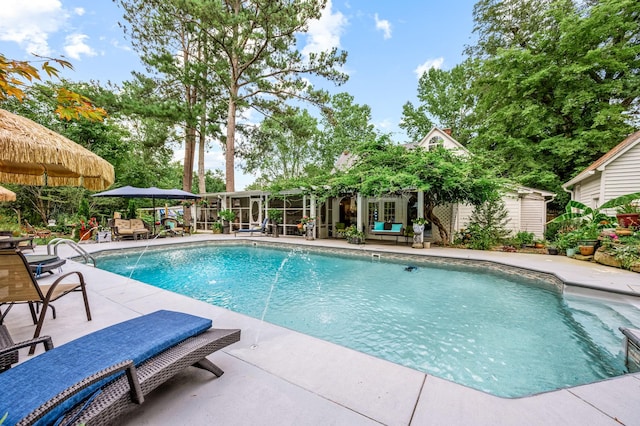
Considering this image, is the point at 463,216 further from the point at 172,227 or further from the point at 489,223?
the point at 172,227

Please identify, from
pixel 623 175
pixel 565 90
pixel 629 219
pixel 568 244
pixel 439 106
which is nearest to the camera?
pixel 629 219

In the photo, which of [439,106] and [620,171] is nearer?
[620,171]

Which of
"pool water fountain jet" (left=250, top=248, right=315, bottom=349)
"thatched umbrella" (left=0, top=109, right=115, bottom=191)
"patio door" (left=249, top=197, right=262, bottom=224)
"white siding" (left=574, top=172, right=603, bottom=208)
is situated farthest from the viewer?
"patio door" (left=249, top=197, right=262, bottom=224)

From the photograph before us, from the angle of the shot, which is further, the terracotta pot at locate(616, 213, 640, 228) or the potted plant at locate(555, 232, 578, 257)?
the potted plant at locate(555, 232, 578, 257)

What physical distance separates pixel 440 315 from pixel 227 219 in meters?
12.3

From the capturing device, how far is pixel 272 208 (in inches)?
557

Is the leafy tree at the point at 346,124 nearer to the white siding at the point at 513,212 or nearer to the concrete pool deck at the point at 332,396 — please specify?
the white siding at the point at 513,212

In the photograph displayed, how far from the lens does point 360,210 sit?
36.8ft

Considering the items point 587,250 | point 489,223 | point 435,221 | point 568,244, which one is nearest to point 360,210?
point 435,221

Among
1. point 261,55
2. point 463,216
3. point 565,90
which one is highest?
point 261,55

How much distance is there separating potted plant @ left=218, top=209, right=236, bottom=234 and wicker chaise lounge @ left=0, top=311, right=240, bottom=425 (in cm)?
1248

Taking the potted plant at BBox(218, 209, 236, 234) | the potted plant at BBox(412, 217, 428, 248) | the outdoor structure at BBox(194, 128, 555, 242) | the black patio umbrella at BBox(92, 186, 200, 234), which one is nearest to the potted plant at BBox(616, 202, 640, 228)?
the outdoor structure at BBox(194, 128, 555, 242)

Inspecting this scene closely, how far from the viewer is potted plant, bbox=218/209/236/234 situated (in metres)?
14.0

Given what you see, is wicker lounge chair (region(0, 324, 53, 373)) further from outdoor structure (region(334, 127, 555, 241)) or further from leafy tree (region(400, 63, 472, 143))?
leafy tree (region(400, 63, 472, 143))
